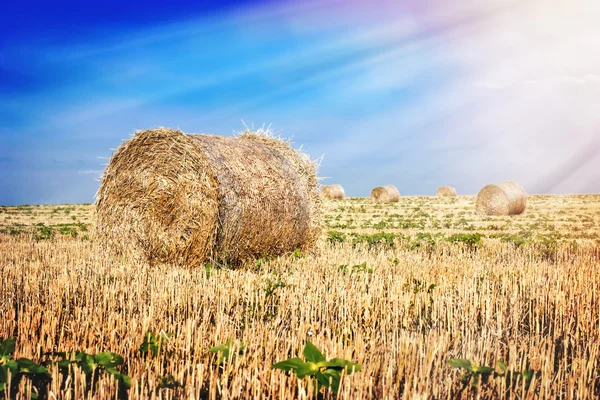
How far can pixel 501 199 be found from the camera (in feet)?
82.1

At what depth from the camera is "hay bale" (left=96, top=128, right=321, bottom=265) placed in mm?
8289

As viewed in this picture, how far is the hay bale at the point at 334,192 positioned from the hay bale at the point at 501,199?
1377 cm

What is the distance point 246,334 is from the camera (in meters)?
4.20

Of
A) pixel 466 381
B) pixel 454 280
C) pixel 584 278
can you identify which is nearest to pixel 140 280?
pixel 454 280

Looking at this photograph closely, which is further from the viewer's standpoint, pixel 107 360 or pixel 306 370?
pixel 107 360

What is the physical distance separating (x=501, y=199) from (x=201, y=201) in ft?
Result: 65.7

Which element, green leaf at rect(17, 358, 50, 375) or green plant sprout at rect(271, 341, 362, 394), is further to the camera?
green leaf at rect(17, 358, 50, 375)

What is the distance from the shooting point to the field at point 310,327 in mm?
3260

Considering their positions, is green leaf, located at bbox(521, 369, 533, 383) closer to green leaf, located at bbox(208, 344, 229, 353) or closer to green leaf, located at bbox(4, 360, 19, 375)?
green leaf, located at bbox(208, 344, 229, 353)

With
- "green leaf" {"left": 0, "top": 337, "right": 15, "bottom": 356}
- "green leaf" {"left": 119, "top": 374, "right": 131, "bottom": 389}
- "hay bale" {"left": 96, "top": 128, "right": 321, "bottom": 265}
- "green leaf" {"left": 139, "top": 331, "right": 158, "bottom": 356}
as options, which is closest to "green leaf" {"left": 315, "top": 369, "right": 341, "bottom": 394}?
"green leaf" {"left": 119, "top": 374, "right": 131, "bottom": 389}

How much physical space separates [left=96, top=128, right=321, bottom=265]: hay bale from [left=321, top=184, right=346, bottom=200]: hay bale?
1105 inches

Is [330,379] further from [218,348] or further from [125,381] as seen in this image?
[125,381]

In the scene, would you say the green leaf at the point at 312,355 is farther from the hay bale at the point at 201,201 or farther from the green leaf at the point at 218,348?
the hay bale at the point at 201,201

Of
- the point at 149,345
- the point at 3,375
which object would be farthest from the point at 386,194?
the point at 3,375
